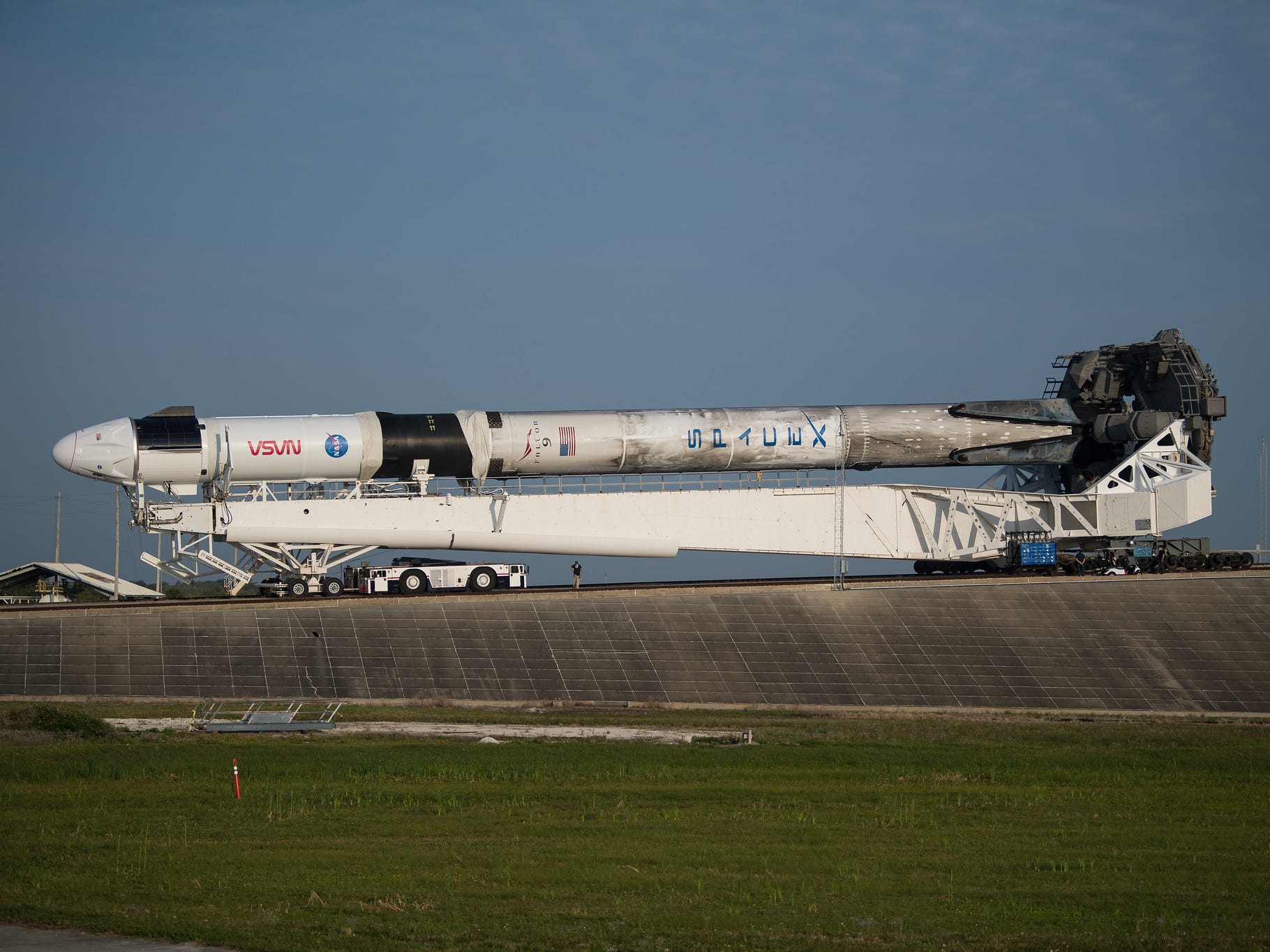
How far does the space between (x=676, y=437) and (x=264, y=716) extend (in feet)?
61.0

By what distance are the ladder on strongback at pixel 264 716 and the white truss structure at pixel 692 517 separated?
8403 mm

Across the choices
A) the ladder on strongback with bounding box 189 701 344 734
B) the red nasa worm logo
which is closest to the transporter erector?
the red nasa worm logo

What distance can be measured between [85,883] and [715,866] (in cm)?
733

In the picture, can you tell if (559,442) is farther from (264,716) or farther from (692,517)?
(264,716)

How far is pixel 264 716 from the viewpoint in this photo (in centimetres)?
2991

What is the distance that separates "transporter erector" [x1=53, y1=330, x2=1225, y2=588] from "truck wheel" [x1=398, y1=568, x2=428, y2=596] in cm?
303

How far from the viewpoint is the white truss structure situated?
132 ft

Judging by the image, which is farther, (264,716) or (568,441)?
(568,441)

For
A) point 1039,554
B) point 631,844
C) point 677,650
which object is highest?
point 1039,554

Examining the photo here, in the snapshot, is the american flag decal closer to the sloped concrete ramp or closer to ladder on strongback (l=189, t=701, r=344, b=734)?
the sloped concrete ramp

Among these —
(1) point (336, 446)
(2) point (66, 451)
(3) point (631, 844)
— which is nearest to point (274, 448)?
(1) point (336, 446)

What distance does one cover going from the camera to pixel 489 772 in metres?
22.2

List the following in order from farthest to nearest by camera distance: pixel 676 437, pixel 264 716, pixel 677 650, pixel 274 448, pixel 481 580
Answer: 1. pixel 481 580
2. pixel 676 437
3. pixel 274 448
4. pixel 677 650
5. pixel 264 716

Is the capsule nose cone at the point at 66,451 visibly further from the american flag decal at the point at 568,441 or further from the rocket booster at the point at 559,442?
the american flag decal at the point at 568,441
